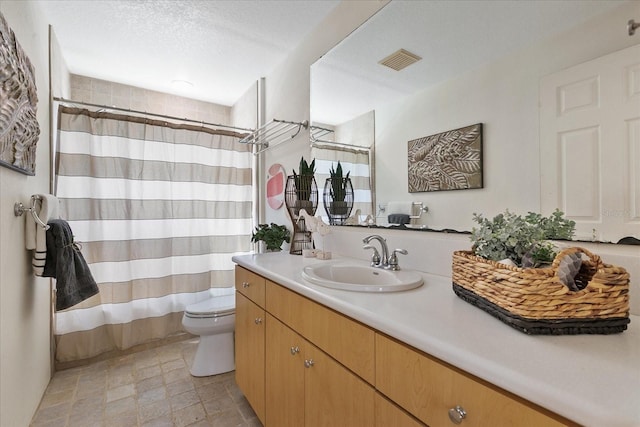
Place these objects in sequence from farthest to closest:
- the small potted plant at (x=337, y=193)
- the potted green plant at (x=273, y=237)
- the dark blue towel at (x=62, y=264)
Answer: the potted green plant at (x=273, y=237), the small potted plant at (x=337, y=193), the dark blue towel at (x=62, y=264)

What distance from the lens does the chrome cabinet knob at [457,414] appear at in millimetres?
560

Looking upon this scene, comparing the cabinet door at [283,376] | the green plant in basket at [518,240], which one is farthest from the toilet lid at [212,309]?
the green plant in basket at [518,240]

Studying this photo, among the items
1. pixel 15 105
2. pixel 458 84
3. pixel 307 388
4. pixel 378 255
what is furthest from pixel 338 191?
pixel 15 105

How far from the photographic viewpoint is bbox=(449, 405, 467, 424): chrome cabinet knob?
1.84ft

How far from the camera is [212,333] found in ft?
6.56

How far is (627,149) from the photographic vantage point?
2.49 feet

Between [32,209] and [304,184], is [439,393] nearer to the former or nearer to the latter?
[304,184]

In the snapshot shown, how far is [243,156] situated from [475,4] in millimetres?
2078

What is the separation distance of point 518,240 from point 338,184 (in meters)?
1.11

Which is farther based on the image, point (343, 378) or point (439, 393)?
point (343, 378)

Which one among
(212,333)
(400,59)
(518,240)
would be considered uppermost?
(400,59)

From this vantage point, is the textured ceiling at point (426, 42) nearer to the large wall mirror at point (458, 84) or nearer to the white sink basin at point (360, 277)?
the large wall mirror at point (458, 84)

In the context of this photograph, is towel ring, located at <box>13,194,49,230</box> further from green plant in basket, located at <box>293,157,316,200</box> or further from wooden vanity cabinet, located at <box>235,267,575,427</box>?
green plant in basket, located at <box>293,157,316,200</box>

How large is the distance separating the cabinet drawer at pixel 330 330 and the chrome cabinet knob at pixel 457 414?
225mm
